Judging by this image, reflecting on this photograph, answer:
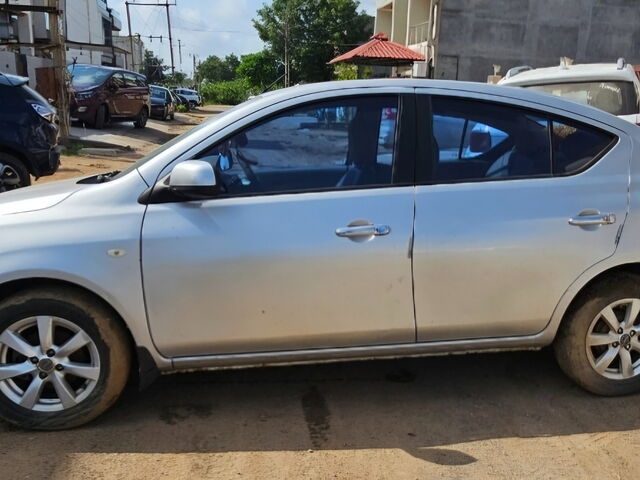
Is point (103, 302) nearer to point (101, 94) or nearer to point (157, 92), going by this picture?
point (101, 94)

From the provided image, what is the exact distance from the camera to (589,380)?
3436 millimetres

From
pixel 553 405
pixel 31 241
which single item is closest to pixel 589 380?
pixel 553 405

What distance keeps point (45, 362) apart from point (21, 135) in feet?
17.5

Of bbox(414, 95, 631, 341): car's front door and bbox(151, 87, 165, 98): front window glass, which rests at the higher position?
bbox(151, 87, 165, 98): front window glass

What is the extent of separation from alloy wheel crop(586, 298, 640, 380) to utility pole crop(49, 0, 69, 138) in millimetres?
14687

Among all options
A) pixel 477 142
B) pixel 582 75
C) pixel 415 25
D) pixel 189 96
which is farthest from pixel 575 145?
pixel 189 96

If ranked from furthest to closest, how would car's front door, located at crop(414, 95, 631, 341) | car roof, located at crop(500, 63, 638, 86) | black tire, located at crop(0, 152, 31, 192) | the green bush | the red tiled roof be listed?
the green bush, the red tiled roof, car roof, located at crop(500, 63, 638, 86), black tire, located at crop(0, 152, 31, 192), car's front door, located at crop(414, 95, 631, 341)

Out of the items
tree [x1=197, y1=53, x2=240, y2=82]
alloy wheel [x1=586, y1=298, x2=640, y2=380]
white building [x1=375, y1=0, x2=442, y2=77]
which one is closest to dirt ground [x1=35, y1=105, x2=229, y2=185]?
alloy wheel [x1=586, y1=298, x2=640, y2=380]

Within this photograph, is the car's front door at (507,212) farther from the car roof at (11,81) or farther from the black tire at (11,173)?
the car roof at (11,81)

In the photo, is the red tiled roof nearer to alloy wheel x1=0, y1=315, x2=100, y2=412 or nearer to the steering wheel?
the steering wheel

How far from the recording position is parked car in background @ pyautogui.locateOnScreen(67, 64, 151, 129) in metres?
18.3

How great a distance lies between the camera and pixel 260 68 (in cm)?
6238

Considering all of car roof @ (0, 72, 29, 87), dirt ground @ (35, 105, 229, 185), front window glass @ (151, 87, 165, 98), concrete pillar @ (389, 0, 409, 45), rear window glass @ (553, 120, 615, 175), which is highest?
concrete pillar @ (389, 0, 409, 45)

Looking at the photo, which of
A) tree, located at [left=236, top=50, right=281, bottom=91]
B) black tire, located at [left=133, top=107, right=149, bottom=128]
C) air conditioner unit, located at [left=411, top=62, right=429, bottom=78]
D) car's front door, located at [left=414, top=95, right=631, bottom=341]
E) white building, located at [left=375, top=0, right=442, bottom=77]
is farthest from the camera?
tree, located at [left=236, top=50, right=281, bottom=91]
